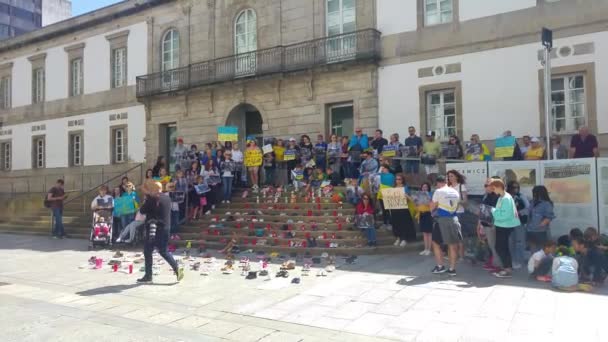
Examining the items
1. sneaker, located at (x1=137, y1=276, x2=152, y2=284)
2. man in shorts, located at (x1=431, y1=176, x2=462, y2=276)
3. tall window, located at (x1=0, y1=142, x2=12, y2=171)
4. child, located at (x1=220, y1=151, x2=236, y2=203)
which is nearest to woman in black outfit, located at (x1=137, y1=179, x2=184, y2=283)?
sneaker, located at (x1=137, y1=276, x2=152, y2=284)

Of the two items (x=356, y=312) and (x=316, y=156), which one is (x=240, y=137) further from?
(x=356, y=312)

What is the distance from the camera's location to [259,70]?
18.3 meters

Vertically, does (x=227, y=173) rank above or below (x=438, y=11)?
below

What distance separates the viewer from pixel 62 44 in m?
25.2

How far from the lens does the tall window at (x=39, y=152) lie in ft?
84.9

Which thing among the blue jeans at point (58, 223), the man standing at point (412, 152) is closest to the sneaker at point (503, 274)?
the man standing at point (412, 152)

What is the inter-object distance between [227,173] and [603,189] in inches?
371

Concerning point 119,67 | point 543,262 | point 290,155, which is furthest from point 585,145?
point 119,67

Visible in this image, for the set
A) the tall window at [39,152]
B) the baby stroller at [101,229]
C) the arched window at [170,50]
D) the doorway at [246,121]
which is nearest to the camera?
the baby stroller at [101,229]

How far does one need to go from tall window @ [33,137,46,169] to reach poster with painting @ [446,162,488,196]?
23.1 m

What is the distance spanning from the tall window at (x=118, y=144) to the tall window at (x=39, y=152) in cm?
559

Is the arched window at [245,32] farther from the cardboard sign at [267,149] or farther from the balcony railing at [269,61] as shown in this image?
the cardboard sign at [267,149]

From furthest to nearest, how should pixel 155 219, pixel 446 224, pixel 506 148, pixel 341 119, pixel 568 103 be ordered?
pixel 341 119 < pixel 568 103 < pixel 506 148 < pixel 446 224 < pixel 155 219

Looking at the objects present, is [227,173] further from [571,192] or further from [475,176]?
[571,192]
